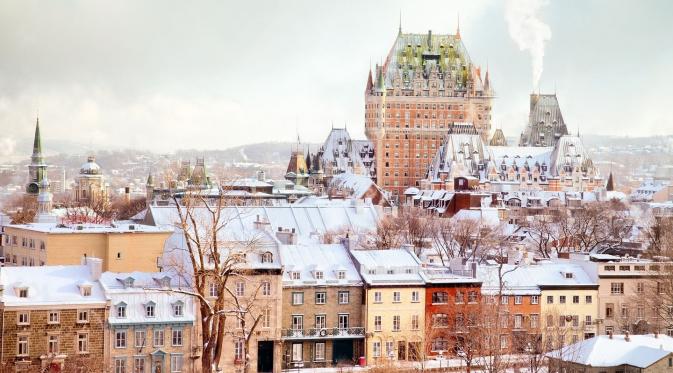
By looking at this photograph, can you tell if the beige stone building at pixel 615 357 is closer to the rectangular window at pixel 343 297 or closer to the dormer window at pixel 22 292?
the rectangular window at pixel 343 297

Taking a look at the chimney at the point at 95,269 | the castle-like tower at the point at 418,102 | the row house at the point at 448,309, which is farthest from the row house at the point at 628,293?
the castle-like tower at the point at 418,102

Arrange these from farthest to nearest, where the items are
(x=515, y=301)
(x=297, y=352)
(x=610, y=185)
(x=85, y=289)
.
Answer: (x=610, y=185)
(x=515, y=301)
(x=297, y=352)
(x=85, y=289)

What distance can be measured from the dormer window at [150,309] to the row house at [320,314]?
21.2 feet

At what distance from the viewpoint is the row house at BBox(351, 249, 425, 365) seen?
55.9 meters

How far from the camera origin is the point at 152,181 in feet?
468

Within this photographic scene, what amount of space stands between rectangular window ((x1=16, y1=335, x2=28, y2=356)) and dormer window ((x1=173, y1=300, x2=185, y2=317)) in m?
5.79

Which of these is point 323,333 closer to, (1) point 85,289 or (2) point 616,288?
(1) point 85,289

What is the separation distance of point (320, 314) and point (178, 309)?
287 inches

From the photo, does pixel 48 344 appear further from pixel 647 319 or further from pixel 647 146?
pixel 647 146

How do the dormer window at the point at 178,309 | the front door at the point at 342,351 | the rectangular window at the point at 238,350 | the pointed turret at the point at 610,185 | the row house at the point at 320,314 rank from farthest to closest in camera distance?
the pointed turret at the point at 610,185 < the front door at the point at 342,351 < the row house at the point at 320,314 < the rectangular window at the point at 238,350 < the dormer window at the point at 178,309

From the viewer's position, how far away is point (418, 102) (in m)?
182

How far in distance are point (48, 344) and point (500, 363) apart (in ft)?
55.3

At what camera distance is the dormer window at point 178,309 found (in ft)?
167

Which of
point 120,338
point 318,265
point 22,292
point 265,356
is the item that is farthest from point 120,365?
point 318,265
